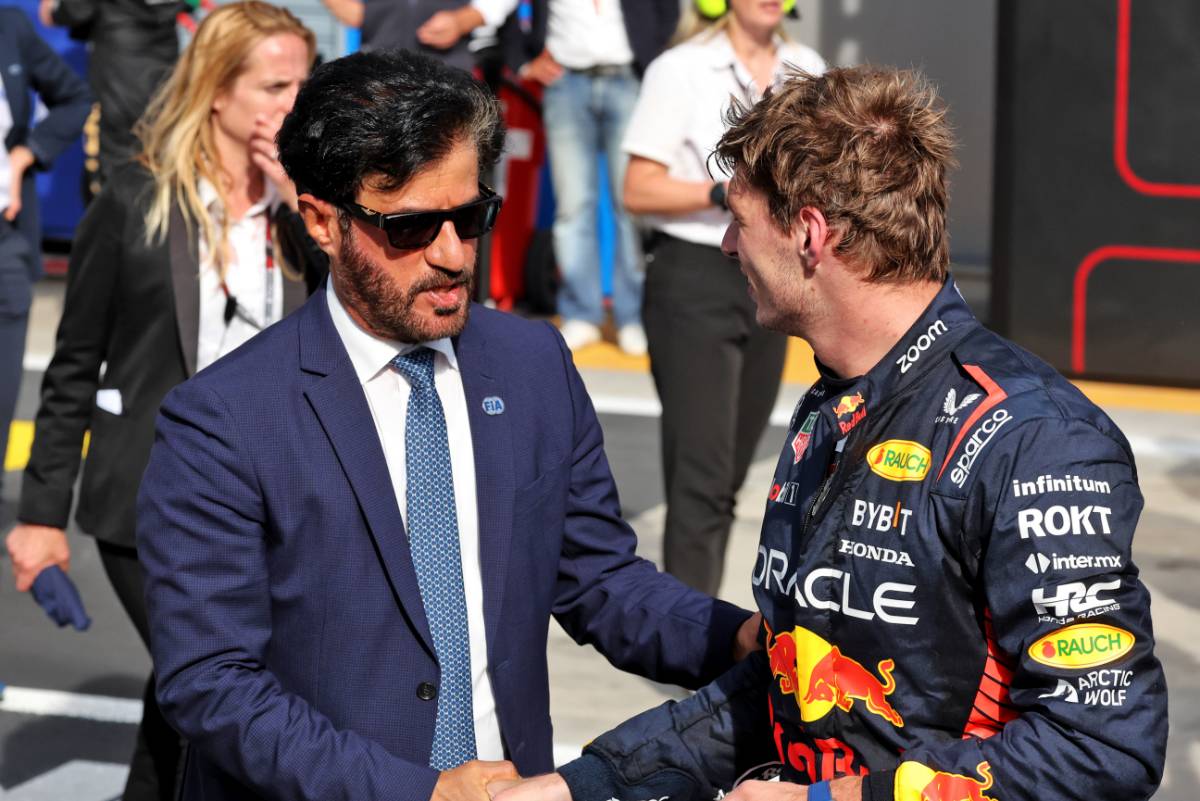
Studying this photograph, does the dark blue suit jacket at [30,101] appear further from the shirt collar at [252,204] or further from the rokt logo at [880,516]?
the rokt logo at [880,516]

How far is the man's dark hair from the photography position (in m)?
2.88

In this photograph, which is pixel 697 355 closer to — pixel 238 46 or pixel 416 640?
pixel 238 46

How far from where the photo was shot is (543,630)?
10.6 ft

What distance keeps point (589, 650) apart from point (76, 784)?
1961 mm

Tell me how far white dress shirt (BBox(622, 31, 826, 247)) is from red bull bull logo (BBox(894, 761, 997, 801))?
3636 millimetres

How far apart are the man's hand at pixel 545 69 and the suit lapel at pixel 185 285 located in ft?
20.6

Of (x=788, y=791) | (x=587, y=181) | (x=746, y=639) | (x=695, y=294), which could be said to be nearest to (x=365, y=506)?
(x=746, y=639)

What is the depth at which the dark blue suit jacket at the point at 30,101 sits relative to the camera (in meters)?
6.43

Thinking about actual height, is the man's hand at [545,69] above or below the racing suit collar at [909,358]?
below

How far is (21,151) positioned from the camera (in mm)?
6566

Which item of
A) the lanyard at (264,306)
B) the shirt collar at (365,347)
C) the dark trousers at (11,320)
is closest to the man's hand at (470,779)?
the shirt collar at (365,347)

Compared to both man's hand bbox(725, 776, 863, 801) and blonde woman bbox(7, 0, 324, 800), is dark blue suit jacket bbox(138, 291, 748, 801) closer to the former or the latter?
man's hand bbox(725, 776, 863, 801)

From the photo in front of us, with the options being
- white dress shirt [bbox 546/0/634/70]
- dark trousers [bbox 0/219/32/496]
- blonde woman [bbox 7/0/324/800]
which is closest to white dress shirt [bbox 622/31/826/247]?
blonde woman [bbox 7/0/324/800]

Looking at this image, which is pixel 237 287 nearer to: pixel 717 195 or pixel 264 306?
pixel 264 306
